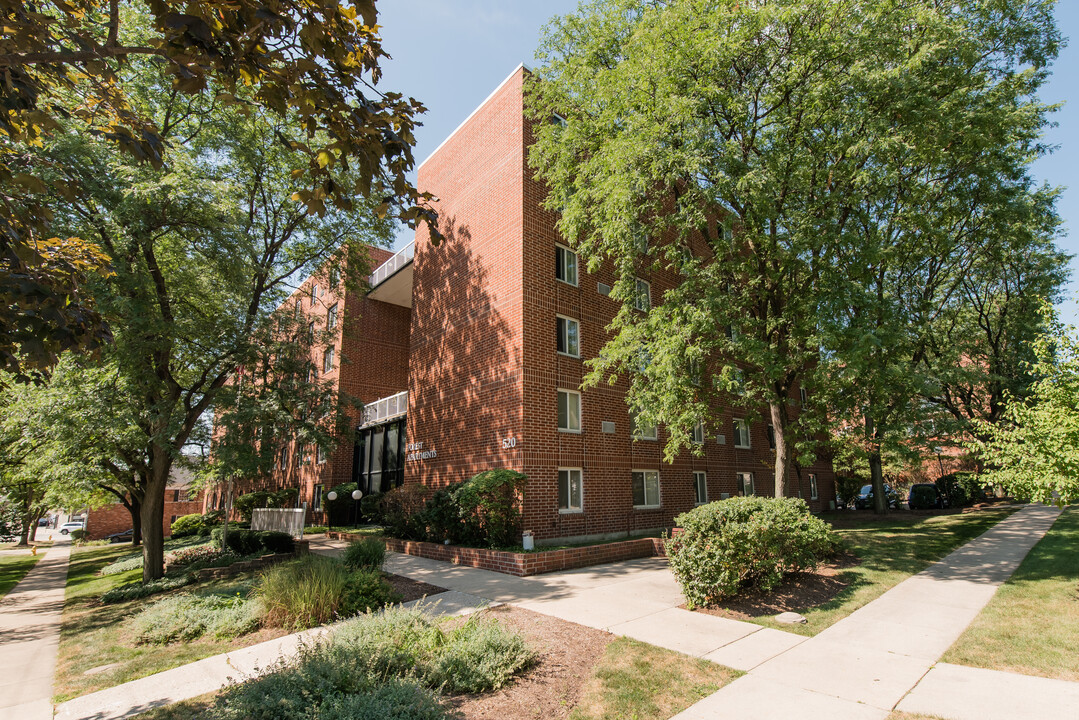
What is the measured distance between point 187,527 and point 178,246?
70.5 feet

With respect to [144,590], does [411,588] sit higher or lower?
higher

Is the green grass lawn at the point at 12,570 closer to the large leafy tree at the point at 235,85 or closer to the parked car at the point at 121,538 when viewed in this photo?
the parked car at the point at 121,538

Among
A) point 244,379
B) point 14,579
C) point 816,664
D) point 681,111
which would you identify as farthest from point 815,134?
point 14,579

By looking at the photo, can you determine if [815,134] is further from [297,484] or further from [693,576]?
[297,484]

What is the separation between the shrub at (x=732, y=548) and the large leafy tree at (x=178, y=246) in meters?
8.64

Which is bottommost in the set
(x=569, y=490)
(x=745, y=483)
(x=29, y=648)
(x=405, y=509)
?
(x=29, y=648)

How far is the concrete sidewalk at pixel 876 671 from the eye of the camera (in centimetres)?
471

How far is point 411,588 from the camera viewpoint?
9734mm

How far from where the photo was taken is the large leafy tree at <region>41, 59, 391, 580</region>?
11.1 metres

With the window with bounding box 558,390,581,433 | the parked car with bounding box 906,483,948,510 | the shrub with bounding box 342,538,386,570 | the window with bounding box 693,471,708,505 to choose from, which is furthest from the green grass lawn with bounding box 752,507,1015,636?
the window with bounding box 558,390,581,433

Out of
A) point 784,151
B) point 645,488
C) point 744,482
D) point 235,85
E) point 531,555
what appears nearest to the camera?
point 235,85

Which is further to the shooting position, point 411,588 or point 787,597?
point 411,588

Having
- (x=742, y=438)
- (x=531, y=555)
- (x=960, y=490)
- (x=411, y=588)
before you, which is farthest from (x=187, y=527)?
(x=960, y=490)

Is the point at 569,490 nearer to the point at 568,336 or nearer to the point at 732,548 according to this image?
the point at 568,336
